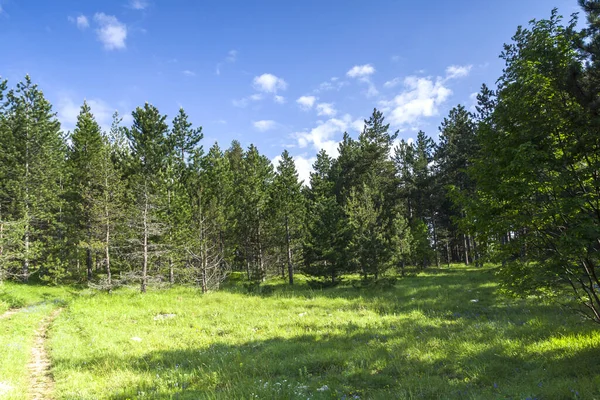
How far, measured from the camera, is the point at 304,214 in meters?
36.8

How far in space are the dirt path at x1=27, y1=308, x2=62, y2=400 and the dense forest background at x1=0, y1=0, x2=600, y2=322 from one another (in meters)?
11.6

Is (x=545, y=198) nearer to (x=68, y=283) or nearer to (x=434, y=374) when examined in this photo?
(x=434, y=374)

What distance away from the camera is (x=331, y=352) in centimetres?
935

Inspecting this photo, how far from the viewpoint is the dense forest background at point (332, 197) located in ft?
23.0

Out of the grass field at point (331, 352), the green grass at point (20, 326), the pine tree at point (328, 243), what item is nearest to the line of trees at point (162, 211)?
the pine tree at point (328, 243)

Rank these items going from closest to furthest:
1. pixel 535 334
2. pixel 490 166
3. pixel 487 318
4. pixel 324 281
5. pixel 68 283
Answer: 1. pixel 490 166
2. pixel 535 334
3. pixel 487 318
4. pixel 324 281
5. pixel 68 283

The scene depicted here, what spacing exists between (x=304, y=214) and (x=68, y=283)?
26.0 meters

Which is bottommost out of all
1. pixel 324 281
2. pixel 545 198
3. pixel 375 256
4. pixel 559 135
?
pixel 324 281

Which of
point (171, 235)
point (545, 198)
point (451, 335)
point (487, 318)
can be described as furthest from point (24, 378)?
point (171, 235)

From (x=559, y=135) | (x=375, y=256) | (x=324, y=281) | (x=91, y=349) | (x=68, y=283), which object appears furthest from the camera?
(x=68, y=283)

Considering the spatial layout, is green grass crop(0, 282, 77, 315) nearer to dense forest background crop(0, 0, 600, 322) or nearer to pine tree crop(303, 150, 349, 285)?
dense forest background crop(0, 0, 600, 322)

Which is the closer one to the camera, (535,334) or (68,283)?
(535,334)

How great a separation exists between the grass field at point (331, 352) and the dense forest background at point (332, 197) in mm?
1870

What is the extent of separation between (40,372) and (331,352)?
28.8 feet
